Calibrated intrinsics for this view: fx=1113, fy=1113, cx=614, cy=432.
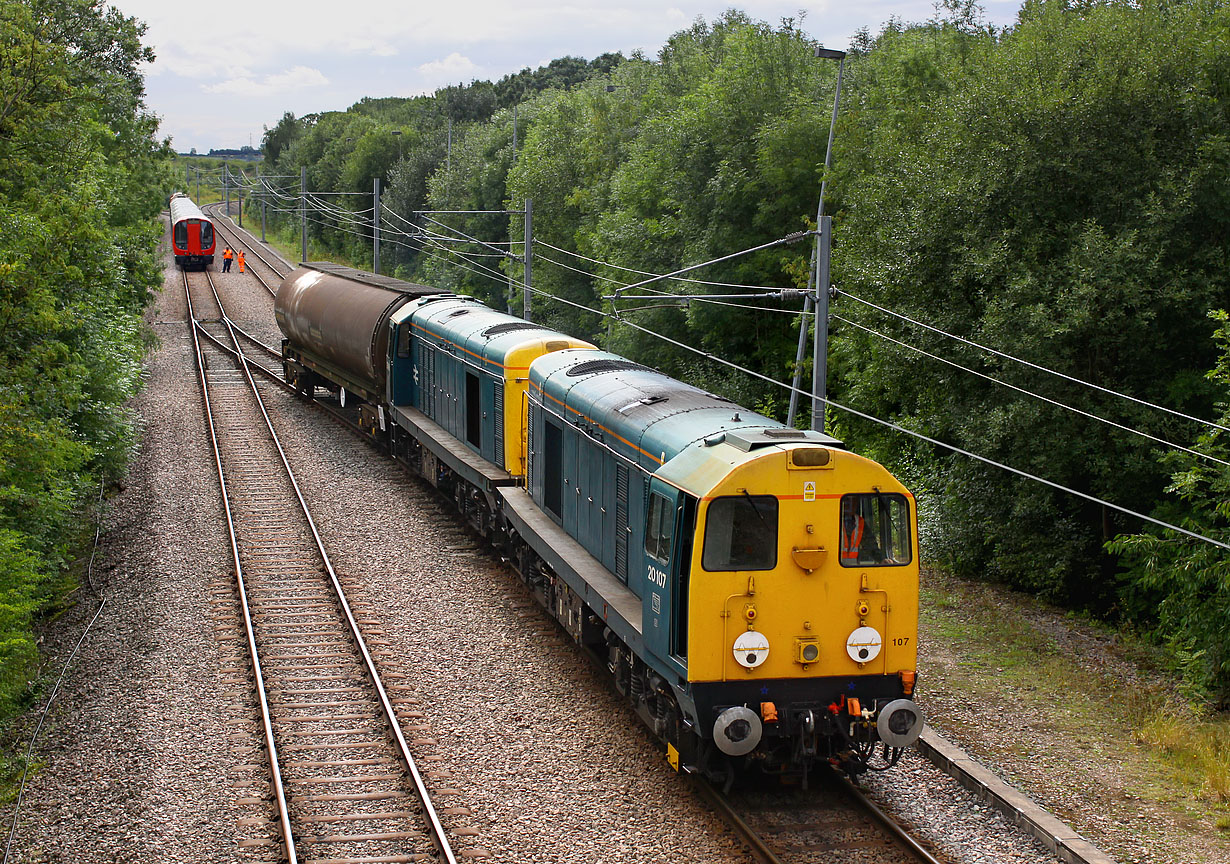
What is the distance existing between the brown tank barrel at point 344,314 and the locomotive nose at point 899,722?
17787 millimetres

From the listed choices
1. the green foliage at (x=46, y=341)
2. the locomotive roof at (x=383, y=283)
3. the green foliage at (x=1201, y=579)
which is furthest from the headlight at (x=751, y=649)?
the locomotive roof at (x=383, y=283)

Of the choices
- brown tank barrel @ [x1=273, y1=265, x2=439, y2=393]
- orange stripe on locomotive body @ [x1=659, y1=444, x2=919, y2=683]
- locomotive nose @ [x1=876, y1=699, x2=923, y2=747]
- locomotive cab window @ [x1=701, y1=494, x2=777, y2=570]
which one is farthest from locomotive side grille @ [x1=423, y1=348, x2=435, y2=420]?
locomotive nose @ [x1=876, y1=699, x2=923, y2=747]

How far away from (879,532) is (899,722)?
1.69 m

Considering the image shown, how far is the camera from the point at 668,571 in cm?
1016

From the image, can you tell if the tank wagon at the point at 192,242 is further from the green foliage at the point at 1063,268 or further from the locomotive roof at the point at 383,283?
the green foliage at the point at 1063,268

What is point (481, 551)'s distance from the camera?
19266 millimetres

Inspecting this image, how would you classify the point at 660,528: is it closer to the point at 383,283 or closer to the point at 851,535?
the point at 851,535

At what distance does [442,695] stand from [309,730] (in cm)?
166

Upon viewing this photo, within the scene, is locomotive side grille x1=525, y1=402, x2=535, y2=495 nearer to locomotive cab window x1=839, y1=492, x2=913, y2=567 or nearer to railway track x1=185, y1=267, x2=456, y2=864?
railway track x1=185, y1=267, x2=456, y2=864

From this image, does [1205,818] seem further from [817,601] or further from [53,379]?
[53,379]

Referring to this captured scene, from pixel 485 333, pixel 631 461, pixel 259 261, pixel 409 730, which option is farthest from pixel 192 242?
pixel 631 461

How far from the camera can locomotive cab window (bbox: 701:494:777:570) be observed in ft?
31.8

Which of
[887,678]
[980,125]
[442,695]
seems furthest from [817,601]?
[980,125]

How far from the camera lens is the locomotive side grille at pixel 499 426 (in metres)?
18.4
